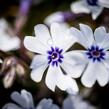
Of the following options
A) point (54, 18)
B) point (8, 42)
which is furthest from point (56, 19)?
point (8, 42)

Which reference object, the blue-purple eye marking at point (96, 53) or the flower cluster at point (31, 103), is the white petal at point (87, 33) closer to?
the blue-purple eye marking at point (96, 53)

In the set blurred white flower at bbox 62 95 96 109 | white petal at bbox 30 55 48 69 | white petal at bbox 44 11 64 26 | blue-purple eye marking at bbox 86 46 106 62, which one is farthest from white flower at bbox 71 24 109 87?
white petal at bbox 44 11 64 26

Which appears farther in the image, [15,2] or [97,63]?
[15,2]

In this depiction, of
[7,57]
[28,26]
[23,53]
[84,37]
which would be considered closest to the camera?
[84,37]

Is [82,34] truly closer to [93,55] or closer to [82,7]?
[93,55]

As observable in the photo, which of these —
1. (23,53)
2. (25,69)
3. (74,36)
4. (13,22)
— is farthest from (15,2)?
(74,36)

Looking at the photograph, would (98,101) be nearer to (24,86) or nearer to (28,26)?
(24,86)
